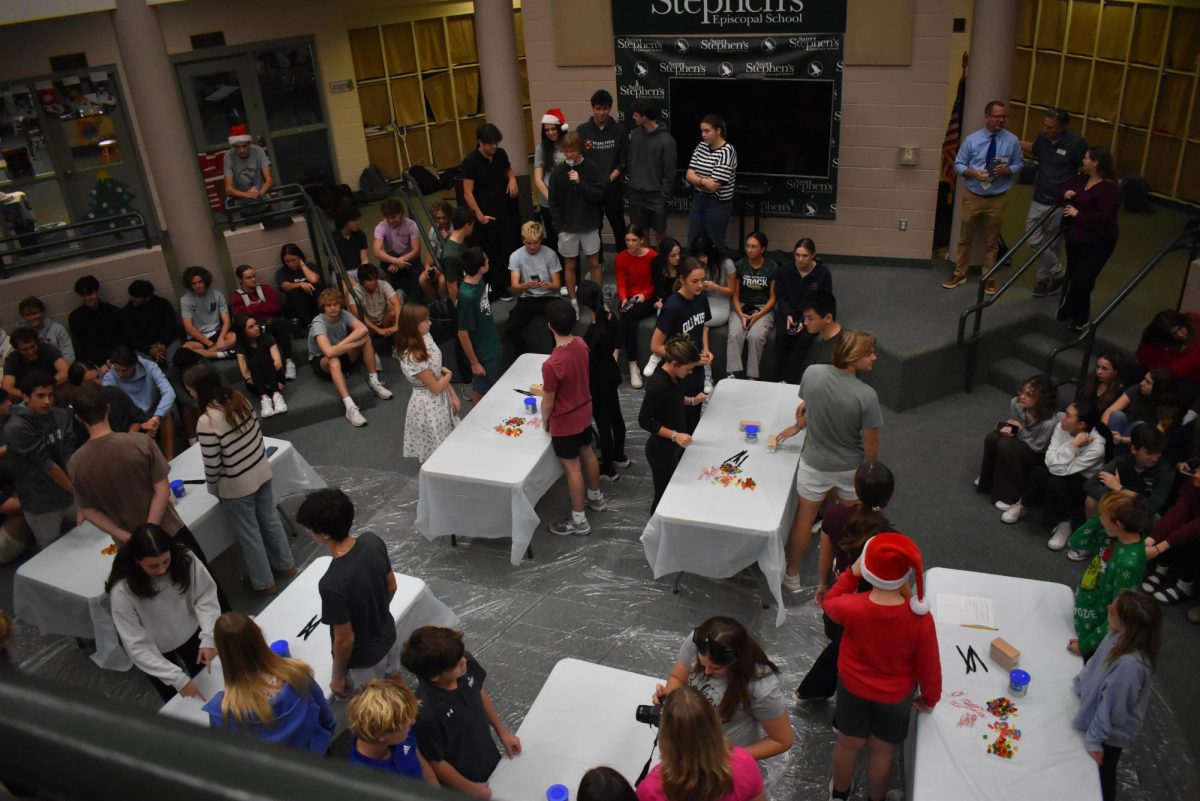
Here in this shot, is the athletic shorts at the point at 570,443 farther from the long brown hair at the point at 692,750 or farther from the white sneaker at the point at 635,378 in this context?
the long brown hair at the point at 692,750

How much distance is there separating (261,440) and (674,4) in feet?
19.1

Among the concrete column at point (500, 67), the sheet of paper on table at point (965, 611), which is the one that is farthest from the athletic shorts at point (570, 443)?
the concrete column at point (500, 67)

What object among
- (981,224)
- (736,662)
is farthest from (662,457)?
(981,224)

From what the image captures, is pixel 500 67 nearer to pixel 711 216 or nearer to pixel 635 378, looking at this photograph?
pixel 711 216

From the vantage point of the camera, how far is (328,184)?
12688 mm

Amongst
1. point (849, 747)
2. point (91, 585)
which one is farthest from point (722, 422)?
point (91, 585)

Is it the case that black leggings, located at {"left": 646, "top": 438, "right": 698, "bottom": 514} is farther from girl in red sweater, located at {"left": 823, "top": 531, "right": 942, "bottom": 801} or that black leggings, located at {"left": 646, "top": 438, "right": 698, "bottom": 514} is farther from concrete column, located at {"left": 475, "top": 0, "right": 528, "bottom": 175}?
concrete column, located at {"left": 475, "top": 0, "right": 528, "bottom": 175}

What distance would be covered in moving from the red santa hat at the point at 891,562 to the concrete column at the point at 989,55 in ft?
19.1

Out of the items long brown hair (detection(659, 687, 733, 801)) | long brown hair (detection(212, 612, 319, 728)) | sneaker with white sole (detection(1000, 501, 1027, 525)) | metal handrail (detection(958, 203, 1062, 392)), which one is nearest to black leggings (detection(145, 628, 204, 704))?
long brown hair (detection(212, 612, 319, 728))

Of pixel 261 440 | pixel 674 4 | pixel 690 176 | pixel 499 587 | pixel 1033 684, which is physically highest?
pixel 674 4

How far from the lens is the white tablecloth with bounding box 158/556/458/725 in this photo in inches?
171

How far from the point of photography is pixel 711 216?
331 inches

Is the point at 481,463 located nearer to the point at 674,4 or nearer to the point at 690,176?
the point at 690,176

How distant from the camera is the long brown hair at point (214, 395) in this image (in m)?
5.04
